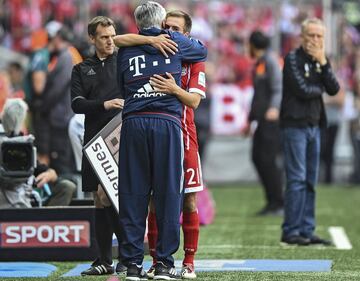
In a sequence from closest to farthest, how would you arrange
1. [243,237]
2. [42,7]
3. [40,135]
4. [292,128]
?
[292,128], [243,237], [40,135], [42,7]

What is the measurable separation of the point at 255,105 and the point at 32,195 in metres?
5.34

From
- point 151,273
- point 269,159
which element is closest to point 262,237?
point 269,159

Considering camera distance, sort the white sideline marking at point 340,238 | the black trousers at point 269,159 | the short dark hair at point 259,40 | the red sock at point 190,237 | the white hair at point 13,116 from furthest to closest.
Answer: the black trousers at point 269,159 → the short dark hair at point 259,40 → the white sideline marking at point 340,238 → the white hair at point 13,116 → the red sock at point 190,237

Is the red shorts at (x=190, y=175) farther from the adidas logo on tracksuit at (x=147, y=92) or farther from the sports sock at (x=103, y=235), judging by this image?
the sports sock at (x=103, y=235)

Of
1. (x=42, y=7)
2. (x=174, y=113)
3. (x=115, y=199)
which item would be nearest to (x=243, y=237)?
(x=115, y=199)

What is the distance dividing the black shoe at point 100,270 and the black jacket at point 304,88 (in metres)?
3.20

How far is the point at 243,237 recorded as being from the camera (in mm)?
13008

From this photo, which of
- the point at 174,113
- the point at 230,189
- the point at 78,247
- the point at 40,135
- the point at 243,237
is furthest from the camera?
the point at 230,189

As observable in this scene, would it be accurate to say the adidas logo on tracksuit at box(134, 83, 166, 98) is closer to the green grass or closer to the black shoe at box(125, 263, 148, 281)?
the black shoe at box(125, 263, 148, 281)

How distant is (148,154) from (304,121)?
3.68 metres

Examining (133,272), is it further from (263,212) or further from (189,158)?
(263,212)

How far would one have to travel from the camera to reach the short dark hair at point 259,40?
1595 centimetres

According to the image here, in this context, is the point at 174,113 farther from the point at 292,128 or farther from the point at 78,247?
the point at 292,128

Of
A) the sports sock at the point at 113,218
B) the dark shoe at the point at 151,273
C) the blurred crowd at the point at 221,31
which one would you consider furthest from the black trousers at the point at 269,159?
the dark shoe at the point at 151,273
